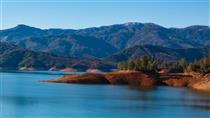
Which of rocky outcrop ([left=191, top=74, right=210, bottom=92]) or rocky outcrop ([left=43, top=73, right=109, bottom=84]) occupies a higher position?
rocky outcrop ([left=43, top=73, right=109, bottom=84])

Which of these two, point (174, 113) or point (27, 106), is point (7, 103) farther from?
point (174, 113)

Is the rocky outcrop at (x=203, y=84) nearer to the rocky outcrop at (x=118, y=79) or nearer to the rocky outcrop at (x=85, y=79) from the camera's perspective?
the rocky outcrop at (x=118, y=79)

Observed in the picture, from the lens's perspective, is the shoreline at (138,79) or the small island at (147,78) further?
the small island at (147,78)

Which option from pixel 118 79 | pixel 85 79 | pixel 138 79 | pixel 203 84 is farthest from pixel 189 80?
pixel 85 79

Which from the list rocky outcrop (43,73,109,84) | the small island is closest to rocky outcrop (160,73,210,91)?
the small island

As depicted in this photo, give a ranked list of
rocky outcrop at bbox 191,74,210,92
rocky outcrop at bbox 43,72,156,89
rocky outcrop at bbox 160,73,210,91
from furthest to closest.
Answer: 1. rocky outcrop at bbox 43,72,156,89
2. rocky outcrop at bbox 160,73,210,91
3. rocky outcrop at bbox 191,74,210,92

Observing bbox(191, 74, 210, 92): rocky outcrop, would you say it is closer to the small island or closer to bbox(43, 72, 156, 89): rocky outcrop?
the small island

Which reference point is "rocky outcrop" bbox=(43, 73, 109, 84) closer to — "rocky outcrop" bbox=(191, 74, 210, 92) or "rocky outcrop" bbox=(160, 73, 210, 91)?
"rocky outcrop" bbox=(160, 73, 210, 91)

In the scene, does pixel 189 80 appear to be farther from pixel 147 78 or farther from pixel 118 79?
pixel 118 79

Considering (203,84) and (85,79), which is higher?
(85,79)

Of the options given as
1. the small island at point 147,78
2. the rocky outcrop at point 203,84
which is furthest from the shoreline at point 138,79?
the rocky outcrop at point 203,84

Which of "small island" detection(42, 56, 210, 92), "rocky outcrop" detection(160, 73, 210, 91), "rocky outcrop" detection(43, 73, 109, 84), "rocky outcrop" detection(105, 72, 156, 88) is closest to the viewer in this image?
"rocky outcrop" detection(160, 73, 210, 91)

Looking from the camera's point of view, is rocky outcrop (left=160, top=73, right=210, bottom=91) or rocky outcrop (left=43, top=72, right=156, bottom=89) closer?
rocky outcrop (left=160, top=73, right=210, bottom=91)

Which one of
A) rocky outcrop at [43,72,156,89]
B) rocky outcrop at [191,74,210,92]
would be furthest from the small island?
rocky outcrop at [191,74,210,92]
